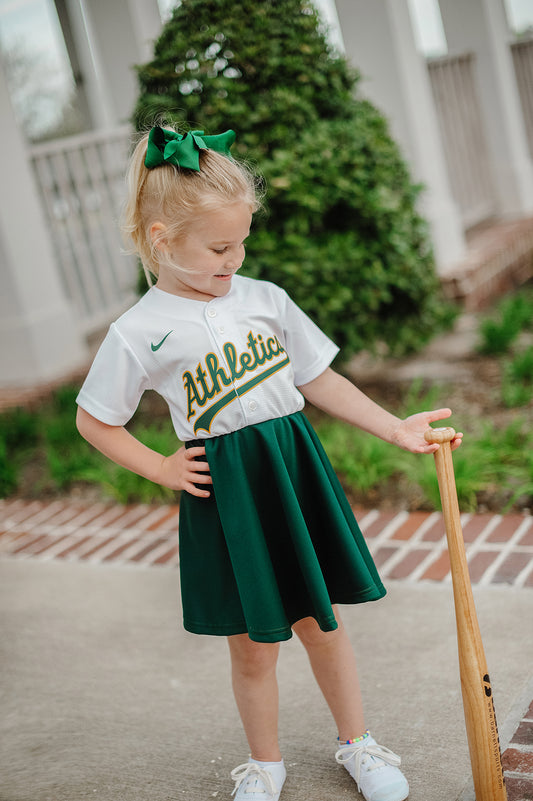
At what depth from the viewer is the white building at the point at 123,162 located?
19.5 feet

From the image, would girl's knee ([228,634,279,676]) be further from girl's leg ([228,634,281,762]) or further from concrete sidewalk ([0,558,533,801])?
concrete sidewalk ([0,558,533,801])

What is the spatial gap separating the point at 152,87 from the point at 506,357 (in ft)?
8.41

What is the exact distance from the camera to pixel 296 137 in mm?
4094

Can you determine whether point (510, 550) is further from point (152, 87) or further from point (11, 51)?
point (11, 51)

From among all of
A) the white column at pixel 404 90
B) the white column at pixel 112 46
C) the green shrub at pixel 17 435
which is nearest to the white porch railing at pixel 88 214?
the white column at pixel 112 46

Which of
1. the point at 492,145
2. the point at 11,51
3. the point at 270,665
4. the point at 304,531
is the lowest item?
the point at 270,665

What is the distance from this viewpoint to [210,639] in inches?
111

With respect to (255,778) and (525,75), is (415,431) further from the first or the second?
(525,75)

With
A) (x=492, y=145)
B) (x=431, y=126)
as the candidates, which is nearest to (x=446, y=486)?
(x=431, y=126)

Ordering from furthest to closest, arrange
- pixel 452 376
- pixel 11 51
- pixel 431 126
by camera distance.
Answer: pixel 11 51, pixel 431 126, pixel 452 376

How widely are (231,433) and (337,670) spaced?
1.97 ft

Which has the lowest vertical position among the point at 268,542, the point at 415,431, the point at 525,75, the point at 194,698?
the point at 194,698

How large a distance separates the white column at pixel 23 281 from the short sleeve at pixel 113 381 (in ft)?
13.6

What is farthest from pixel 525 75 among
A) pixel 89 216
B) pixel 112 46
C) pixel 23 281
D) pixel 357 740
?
pixel 357 740
